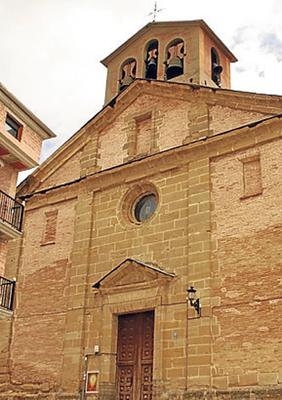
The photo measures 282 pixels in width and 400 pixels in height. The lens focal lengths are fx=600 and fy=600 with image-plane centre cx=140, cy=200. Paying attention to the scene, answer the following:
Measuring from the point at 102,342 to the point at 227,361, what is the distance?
3740mm

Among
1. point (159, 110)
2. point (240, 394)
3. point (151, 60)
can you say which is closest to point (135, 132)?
point (159, 110)

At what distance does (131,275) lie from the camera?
1622cm

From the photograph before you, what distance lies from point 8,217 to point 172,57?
8963 millimetres

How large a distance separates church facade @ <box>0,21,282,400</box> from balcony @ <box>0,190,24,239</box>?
2.18 m

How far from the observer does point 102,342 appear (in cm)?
1596

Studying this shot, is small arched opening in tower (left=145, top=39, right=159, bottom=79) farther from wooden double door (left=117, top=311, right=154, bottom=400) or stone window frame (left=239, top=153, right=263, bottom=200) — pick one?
wooden double door (left=117, top=311, right=154, bottom=400)

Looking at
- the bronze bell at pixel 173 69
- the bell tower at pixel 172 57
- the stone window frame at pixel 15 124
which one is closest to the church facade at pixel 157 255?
the bell tower at pixel 172 57

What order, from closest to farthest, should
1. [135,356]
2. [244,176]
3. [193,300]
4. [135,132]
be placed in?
[193,300] → [244,176] → [135,356] → [135,132]

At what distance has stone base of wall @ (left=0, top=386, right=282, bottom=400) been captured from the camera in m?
12.9

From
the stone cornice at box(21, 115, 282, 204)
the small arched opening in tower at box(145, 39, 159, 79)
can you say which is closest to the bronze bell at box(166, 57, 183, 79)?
the small arched opening in tower at box(145, 39, 159, 79)

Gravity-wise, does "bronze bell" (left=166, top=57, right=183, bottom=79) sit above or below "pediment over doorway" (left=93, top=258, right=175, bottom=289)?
above

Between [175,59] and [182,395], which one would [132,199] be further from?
[175,59]

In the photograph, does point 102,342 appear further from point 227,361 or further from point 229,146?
point 229,146

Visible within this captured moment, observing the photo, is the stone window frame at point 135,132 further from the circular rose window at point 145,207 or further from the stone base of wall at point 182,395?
the stone base of wall at point 182,395
